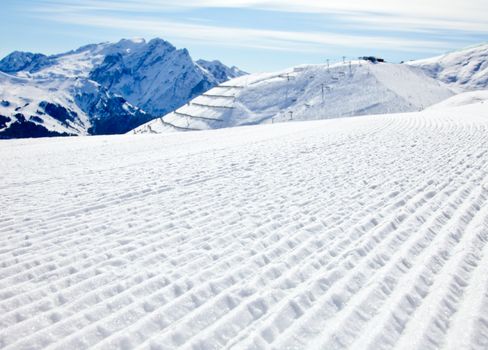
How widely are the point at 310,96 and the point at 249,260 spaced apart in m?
131

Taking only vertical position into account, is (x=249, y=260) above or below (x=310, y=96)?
above

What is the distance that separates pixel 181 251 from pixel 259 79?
510ft

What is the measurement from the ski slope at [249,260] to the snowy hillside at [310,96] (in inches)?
4105

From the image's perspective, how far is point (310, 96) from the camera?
439 feet

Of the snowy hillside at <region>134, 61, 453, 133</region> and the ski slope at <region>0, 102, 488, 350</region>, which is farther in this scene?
the snowy hillside at <region>134, 61, 453, 133</region>

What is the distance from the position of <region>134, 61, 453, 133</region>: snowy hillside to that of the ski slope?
104 metres

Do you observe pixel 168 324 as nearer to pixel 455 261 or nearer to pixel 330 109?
pixel 455 261

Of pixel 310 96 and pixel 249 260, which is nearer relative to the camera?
pixel 249 260

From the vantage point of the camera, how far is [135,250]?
296 inches

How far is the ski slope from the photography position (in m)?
5.14

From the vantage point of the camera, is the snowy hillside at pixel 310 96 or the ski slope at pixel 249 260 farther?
the snowy hillside at pixel 310 96

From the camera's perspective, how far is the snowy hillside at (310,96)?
119 m

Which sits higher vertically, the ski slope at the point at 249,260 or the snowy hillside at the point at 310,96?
the ski slope at the point at 249,260

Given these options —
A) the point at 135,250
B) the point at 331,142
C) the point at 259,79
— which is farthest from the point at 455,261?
the point at 259,79
